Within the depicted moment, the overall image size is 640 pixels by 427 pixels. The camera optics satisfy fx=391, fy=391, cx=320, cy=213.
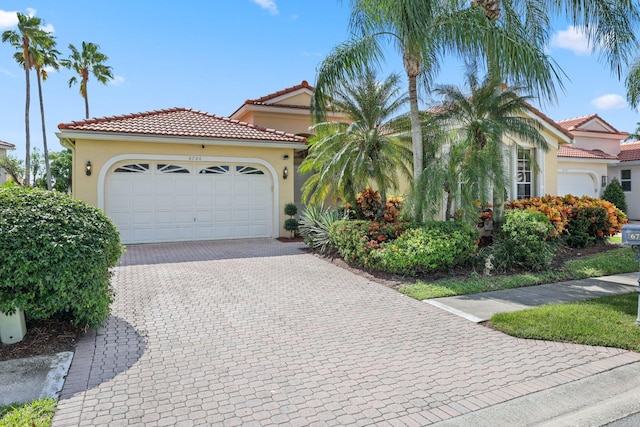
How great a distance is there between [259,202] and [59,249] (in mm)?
9956

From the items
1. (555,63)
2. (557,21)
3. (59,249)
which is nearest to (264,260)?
(59,249)

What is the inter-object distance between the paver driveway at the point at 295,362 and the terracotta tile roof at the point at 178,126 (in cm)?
688

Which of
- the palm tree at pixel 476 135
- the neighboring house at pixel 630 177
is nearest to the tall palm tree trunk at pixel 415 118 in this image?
the palm tree at pixel 476 135

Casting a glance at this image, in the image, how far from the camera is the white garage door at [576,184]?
20797mm

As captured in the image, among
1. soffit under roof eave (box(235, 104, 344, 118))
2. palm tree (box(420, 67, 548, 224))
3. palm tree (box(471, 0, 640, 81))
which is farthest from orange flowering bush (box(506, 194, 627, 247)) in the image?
soffit under roof eave (box(235, 104, 344, 118))

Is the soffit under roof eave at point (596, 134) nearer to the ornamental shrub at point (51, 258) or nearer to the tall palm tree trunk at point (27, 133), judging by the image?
the ornamental shrub at point (51, 258)

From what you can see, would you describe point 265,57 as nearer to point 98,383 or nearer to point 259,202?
point 259,202

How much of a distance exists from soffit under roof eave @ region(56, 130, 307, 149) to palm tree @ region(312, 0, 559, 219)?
12.1 ft

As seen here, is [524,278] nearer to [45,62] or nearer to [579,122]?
[579,122]

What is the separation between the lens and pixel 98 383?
3.96 metres

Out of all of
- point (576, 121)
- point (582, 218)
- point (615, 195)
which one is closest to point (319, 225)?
point (582, 218)

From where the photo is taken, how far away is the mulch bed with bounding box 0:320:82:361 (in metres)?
4.65

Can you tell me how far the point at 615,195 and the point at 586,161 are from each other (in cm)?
248

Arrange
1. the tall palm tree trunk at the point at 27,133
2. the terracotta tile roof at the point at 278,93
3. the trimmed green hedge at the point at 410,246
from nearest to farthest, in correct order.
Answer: the trimmed green hedge at the point at 410,246 → the terracotta tile roof at the point at 278,93 → the tall palm tree trunk at the point at 27,133
